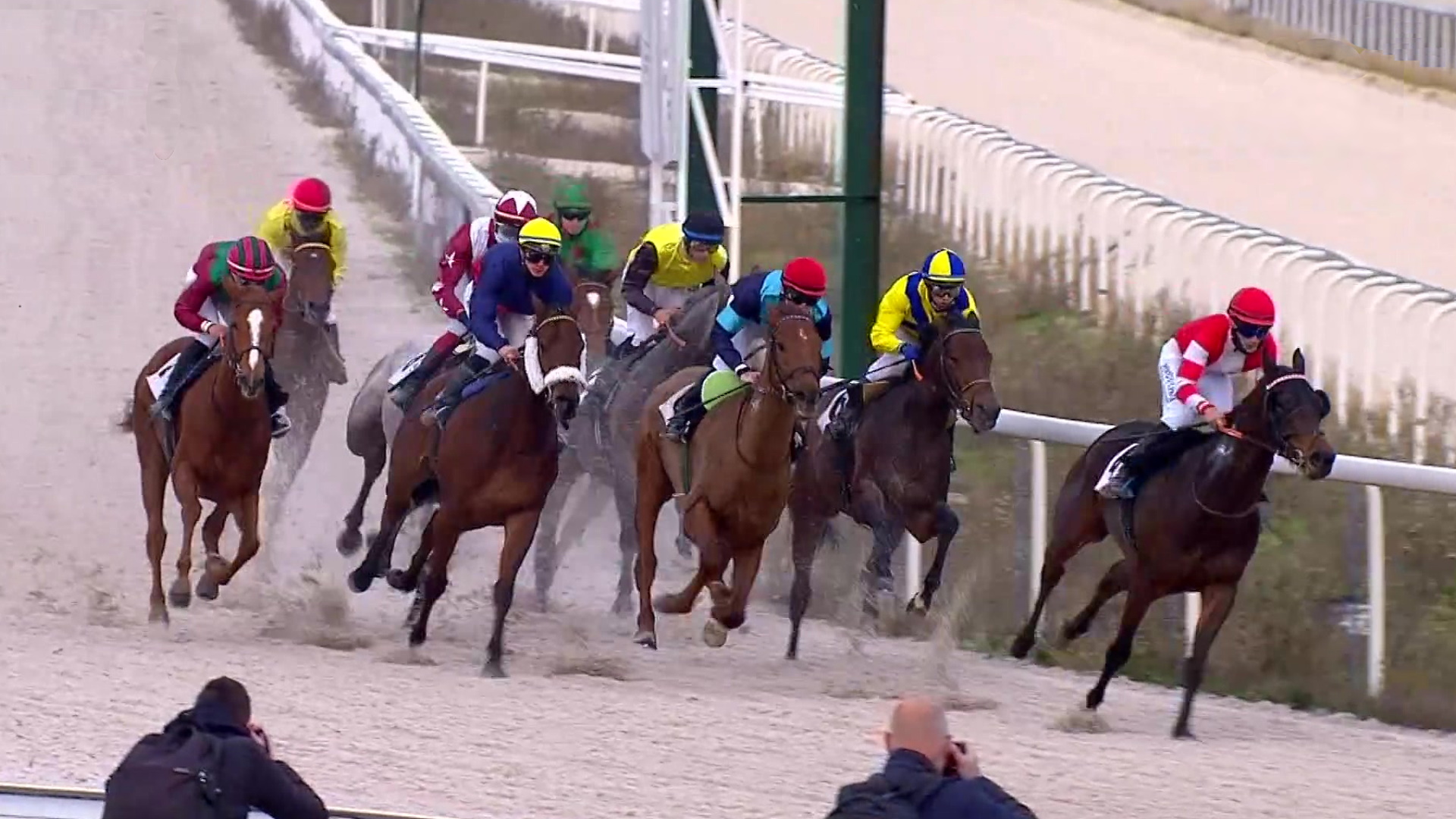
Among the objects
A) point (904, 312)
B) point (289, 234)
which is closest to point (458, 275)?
point (289, 234)

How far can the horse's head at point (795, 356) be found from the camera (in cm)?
969

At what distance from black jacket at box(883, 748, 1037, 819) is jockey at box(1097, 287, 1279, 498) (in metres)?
4.49

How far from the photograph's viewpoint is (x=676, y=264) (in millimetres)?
12328

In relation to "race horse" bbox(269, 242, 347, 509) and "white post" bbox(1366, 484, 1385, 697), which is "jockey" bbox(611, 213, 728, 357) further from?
"white post" bbox(1366, 484, 1385, 697)

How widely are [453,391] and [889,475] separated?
1761mm

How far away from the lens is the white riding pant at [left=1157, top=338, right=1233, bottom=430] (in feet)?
32.8

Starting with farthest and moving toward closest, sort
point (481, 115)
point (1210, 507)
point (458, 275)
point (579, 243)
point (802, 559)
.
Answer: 1. point (481, 115)
2. point (579, 243)
3. point (458, 275)
4. point (802, 559)
5. point (1210, 507)

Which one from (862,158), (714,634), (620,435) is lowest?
(714,634)

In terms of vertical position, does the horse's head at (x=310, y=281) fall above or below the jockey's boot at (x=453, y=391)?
above

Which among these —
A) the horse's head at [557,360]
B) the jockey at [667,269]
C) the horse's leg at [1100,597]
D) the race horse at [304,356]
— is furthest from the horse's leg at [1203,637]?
the race horse at [304,356]

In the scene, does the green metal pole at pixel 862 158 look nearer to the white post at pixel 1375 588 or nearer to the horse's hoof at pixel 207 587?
the white post at pixel 1375 588

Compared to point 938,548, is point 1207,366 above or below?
above

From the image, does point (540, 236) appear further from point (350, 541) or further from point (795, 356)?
point (350, 541)

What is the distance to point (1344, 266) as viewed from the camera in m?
14.1
